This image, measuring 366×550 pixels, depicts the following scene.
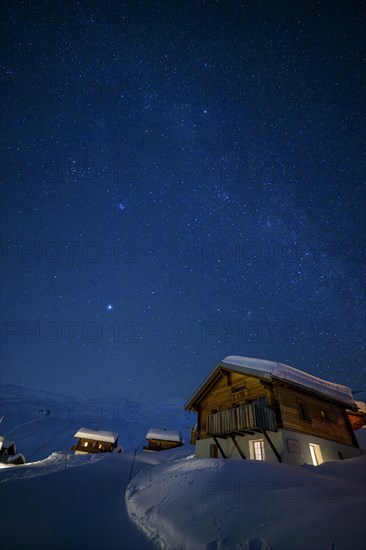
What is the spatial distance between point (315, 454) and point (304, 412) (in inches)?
84.2

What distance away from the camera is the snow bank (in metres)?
5.86

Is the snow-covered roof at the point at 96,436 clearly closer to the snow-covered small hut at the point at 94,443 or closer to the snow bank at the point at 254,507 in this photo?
the snow-covered small hut at the point at 94,443

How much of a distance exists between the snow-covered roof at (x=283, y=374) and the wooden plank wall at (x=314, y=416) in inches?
24.2

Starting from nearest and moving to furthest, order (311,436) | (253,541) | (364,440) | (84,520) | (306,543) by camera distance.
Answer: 1. (306,543)
2. (253,541)
3. (84,520)
4. (311,436)
5. (364,440)

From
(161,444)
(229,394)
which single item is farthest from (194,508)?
(161,444)

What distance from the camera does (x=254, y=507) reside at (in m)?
7.59

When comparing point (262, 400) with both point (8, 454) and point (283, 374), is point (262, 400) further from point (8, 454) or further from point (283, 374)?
point (8, 454)

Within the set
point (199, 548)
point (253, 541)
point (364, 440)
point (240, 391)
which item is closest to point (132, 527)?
point (199, 548)

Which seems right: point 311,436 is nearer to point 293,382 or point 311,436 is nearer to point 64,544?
point 293,382

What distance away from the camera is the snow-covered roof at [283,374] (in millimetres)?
16219

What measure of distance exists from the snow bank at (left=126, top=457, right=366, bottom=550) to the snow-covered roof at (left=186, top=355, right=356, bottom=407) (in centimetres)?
479

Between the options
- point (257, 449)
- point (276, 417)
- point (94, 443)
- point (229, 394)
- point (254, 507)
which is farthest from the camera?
point (94, 443)

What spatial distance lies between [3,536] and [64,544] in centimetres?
199

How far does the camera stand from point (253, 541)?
19.9ft
